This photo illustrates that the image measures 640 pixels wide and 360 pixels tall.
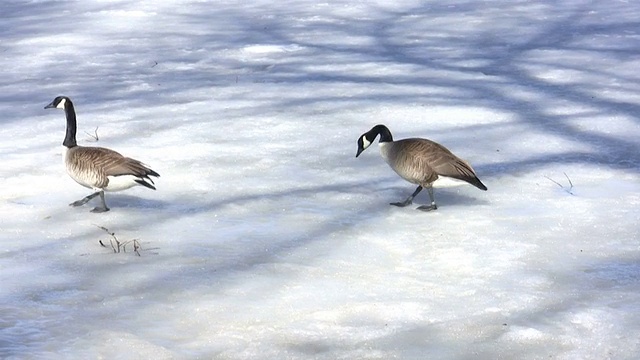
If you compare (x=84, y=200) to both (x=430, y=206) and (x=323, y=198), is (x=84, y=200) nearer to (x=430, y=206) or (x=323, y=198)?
(x=323, y=198)

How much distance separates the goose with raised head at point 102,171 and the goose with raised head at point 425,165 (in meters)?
1.63

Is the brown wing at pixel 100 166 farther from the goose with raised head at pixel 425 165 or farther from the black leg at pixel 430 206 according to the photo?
the black leg at pixel 430 206

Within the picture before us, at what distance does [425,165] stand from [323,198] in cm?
79

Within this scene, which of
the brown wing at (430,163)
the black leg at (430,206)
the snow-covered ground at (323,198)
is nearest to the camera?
the snow-covered ground at (323,198)

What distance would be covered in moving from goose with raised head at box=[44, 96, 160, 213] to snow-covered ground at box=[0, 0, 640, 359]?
0.65 ft

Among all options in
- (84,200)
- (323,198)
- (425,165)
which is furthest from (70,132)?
(425,165)

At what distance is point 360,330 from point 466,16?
9.90m

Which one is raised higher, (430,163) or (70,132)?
(70,132)

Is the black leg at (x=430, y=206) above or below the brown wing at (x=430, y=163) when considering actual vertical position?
below

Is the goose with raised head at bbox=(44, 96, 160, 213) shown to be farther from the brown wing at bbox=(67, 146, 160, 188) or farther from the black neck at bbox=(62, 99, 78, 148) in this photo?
the black neck at bbox=(62, 99, 78, 148)

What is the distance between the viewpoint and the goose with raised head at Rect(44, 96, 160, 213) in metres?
6.66

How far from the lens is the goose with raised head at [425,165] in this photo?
665 centimetres

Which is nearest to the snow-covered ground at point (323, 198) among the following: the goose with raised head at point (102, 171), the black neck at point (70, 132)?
the goose with raised head at point (102, 171)

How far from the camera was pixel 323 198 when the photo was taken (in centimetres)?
707
